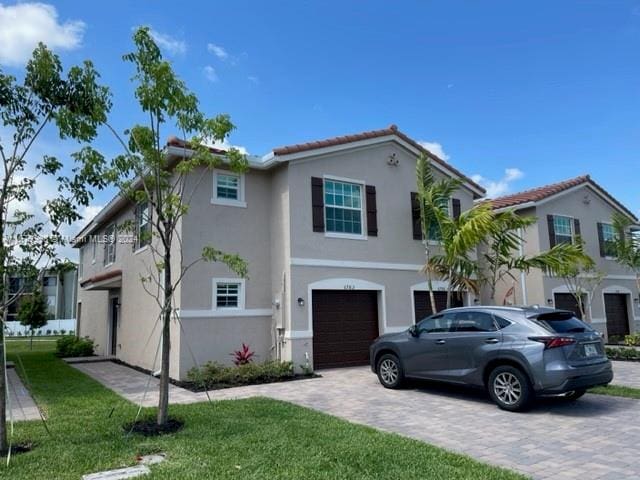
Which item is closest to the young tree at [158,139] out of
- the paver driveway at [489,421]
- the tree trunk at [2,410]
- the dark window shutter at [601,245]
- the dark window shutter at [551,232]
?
the tree trunk at [2,410]

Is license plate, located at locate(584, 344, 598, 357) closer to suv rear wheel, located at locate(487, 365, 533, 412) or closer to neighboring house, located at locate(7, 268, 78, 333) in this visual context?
suv rear wheel, located at locate(487, 365, 533, 412)

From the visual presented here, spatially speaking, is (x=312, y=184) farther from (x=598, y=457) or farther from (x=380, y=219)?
(x=598, y=457)

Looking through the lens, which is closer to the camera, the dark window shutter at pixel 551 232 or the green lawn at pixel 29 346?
the dark window shutter at pixel 551 232

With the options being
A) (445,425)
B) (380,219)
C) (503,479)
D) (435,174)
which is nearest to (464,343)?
(445,425)

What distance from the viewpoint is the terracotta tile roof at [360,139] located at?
1292 cm

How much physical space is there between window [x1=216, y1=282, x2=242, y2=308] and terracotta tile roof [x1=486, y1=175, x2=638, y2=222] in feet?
33.7

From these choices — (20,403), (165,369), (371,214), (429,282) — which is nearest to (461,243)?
(429,282)

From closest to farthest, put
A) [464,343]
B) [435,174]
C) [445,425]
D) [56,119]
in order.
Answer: [56,119] < [445,425] < [464,343] < [435,174]

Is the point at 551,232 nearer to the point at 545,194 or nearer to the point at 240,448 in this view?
the point at 545,194

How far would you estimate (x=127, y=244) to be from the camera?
55.9 feet

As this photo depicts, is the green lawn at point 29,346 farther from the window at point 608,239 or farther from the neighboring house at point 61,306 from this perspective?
the window at point 608,239

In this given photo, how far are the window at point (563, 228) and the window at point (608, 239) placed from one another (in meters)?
2.18

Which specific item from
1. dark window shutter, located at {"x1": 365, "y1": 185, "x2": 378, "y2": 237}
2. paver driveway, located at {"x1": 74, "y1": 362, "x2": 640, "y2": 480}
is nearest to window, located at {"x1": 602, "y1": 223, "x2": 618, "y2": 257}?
dark window shutter, located at {"x1": 365, "y1": 185, "x2": 378, "y2": 237}

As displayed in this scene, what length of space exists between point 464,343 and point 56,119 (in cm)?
754
